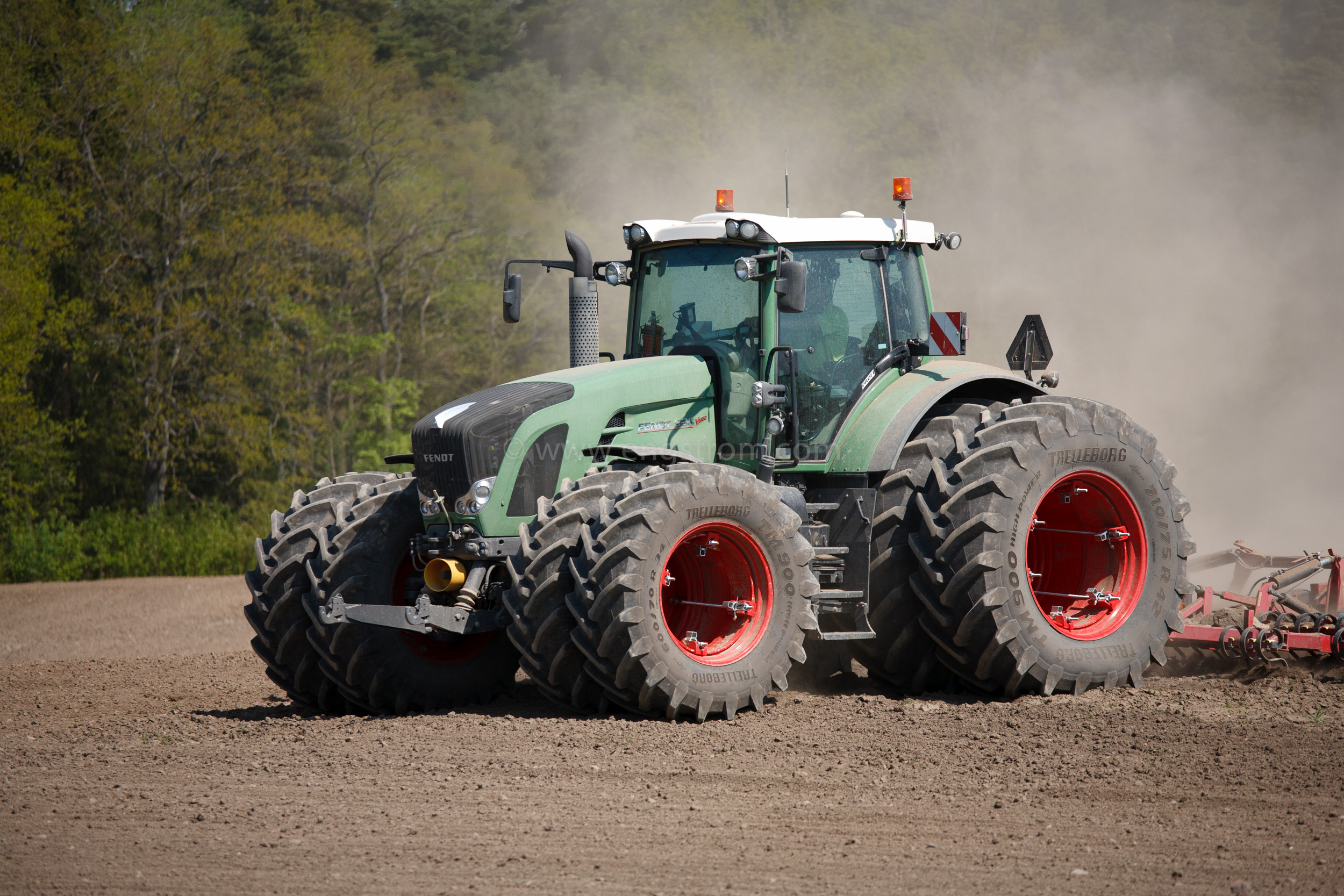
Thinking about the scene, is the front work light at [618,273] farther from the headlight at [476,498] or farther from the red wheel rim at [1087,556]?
the red wheel rim at [1087,556]

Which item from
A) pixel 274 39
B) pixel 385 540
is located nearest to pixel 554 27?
pixel 274 39

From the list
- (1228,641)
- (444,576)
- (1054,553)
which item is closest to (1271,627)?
(1228,641)

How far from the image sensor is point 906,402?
770 cm

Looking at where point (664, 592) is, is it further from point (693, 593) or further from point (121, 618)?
point (121, 618)

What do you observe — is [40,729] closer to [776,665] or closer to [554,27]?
[776,665]

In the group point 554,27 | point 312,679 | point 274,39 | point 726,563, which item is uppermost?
point 554,27

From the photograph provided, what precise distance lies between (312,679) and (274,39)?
21977mm

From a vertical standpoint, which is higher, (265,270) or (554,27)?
(554,27)

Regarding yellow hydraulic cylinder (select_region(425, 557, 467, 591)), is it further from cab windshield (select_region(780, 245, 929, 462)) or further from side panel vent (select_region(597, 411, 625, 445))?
cab windshield (select_region(780, 245, 929, 462))

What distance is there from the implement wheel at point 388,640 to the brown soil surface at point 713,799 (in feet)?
1.04

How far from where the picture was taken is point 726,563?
6.91 m

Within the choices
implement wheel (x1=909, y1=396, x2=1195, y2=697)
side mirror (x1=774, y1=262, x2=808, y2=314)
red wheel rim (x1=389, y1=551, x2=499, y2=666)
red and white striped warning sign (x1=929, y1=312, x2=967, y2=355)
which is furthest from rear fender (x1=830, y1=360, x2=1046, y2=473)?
red wheel rim (x1=389, y1=551, x2=499, y2=666)

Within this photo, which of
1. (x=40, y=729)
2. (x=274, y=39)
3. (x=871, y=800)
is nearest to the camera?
(x=871, y=800)

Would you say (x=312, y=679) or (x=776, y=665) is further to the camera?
(x=312, y=679)
